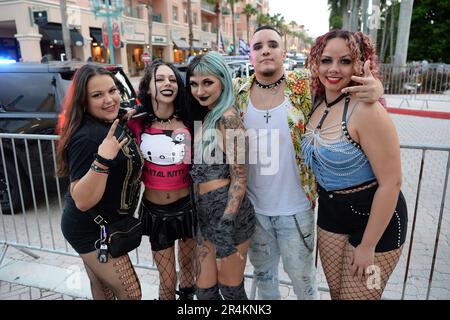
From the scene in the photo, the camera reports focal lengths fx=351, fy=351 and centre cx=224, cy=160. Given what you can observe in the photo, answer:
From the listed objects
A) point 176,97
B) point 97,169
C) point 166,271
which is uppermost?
point 176,97

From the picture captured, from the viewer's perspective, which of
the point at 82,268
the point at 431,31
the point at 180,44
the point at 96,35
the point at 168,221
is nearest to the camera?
the point at 168,221

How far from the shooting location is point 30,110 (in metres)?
4.89

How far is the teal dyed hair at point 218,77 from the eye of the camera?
87.0 inches

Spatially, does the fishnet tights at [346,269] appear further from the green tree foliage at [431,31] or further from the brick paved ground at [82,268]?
the green tree foliage at [431,31]

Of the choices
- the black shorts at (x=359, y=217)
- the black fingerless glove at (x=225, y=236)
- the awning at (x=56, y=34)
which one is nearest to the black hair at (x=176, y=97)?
the black fingerless glove at (x=225, y=236)

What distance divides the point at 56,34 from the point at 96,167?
1009 inches

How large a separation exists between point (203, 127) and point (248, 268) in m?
2.02

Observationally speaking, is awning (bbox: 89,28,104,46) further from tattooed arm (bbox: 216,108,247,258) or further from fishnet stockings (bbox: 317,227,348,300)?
fishnet stockings (bbox: 317,227,348,300)

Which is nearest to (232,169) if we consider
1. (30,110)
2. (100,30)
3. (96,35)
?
(30,110)

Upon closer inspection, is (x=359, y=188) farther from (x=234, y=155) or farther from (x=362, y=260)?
(x=234, y=155)

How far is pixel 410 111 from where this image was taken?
39.8 feet

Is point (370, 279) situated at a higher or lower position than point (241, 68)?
lower

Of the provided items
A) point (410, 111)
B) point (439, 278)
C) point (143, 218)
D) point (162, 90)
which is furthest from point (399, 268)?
point (410, 111)
